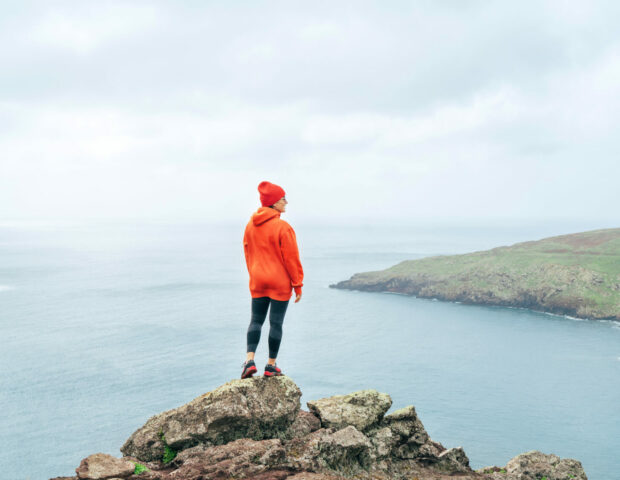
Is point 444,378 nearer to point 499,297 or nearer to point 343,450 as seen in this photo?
point 499,297

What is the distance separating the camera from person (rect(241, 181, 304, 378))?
37.3ft

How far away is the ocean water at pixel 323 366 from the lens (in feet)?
205

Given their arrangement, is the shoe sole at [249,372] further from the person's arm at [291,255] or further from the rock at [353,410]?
the person's arm at [291,255]

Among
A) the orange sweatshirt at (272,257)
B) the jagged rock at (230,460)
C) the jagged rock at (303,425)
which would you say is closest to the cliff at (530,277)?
the jagged rock at (303,425)

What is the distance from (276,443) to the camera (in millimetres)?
10266

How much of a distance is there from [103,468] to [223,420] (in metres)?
2.75

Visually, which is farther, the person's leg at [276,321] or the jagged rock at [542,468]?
the jagged rock at [542,468]

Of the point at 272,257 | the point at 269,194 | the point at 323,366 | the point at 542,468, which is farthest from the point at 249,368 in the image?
the point at 323,366

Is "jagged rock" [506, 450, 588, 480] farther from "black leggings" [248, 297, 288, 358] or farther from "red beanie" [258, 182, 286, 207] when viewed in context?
"red beanie" [258, 182, 286, 207]

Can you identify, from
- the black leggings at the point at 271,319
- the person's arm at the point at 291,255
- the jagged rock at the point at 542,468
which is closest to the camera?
the person's arm at the point at 291,255

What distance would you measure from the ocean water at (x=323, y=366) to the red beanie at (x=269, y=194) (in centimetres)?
5578

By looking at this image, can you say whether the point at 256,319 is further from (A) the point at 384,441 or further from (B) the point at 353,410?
(A) the point at 384,441

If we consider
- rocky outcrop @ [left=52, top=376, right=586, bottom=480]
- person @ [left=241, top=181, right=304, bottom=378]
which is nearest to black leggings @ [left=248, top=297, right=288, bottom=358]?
person @ [left=241, top=181, right=304, bottom=378]

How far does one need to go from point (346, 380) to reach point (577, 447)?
3546 cm
